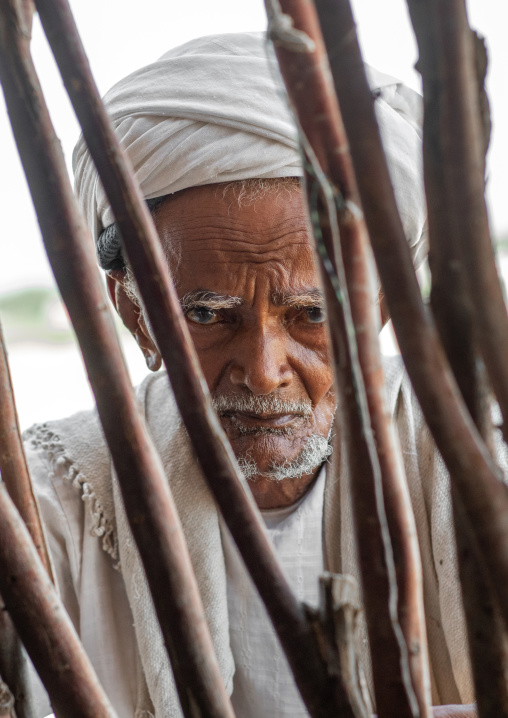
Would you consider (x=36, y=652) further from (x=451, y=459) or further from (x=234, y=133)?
(x=234, y=133)

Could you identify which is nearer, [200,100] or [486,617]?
[486,617]

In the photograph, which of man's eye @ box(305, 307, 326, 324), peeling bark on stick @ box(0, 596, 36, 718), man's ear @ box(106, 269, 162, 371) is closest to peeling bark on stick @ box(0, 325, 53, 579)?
peeling bark on stick @ box(0, 596, 36, 718)

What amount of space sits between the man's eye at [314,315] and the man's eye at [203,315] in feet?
0.56

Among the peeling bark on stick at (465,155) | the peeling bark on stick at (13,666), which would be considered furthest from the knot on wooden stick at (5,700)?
the peeling bark on stick at (465,155)

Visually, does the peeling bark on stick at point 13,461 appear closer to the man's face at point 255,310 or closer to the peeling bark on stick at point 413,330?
the peeling bark on stick at point 413,330

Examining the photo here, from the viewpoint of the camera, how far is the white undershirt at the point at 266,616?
→ 136 cm

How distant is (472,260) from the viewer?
0.25m

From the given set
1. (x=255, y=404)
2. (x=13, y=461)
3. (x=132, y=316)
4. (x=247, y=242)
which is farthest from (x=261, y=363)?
(x=13, y=461)

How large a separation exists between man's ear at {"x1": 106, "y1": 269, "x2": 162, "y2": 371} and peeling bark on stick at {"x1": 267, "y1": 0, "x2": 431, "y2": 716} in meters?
1.28

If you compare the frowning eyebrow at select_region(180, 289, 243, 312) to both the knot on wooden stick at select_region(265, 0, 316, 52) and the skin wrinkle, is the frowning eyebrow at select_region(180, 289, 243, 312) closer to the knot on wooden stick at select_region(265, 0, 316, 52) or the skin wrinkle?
the skin wrinkle

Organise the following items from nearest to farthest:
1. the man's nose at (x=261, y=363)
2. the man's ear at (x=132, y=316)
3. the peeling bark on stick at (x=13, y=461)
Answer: the peeling bark on stick at (x=13, y=461), the man's nose at (x=261, y=363), the man's ear at (x=132, y=316)

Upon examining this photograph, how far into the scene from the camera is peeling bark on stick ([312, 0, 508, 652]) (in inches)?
9.5

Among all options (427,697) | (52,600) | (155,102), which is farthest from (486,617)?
(155,102)

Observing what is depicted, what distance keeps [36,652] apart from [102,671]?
4.05ft
